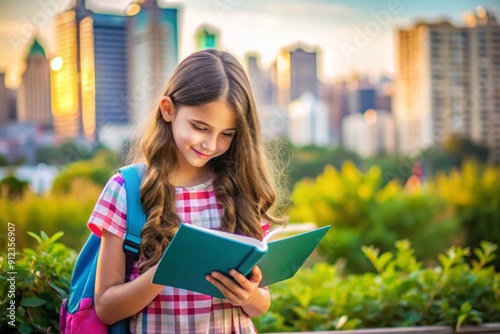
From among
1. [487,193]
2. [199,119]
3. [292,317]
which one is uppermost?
[199,119]

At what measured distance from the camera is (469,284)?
8.41ft

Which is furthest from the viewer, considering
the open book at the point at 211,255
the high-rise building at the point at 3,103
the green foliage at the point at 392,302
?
the high-rise building at the point at 3,103

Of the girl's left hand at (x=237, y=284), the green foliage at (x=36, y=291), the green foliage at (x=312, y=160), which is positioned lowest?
the green foliage at (x=36, y=291)

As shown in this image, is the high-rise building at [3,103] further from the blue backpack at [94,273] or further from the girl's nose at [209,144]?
the girl's nose at [209,144]

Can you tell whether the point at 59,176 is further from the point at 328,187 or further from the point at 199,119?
the point at 199,119

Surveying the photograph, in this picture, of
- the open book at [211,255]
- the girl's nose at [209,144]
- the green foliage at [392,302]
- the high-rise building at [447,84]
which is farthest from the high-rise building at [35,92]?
the open book at [211,255]

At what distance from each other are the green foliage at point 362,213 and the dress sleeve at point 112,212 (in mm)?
2660

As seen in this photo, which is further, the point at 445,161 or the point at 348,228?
the point at 445,161

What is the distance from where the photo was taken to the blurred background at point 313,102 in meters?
3.78

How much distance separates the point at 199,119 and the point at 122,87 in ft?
8.45

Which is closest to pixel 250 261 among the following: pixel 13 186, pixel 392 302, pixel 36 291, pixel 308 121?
pixel 36 291

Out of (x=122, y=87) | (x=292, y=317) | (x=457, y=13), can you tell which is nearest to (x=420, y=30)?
(x=457, y=13)

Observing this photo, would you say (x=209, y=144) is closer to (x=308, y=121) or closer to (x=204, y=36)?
(x=204, y=36)

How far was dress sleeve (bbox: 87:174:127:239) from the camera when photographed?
4.60 feet
